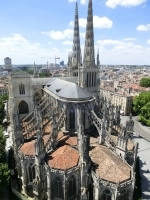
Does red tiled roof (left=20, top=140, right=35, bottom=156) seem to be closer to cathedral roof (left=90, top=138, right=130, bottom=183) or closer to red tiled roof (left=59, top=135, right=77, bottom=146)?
red tiled roof (left=59, top=135, right=77, bottom=146)

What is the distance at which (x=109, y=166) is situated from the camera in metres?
31.3

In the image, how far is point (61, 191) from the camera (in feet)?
108

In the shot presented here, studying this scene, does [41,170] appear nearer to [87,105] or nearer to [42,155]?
A: [42,155]

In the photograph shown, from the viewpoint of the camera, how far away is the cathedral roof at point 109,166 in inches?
1172

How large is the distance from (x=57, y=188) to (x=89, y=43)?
148 feet

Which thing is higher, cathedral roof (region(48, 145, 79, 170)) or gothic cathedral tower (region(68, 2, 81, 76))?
gothic cathedral tower (region(68, 2, 81, 76))

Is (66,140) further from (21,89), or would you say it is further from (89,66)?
(89,66)

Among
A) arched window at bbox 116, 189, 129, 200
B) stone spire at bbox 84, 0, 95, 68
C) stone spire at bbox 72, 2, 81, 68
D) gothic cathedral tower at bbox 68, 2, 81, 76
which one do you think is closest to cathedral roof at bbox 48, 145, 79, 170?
arched window at bbox 116, 189, 129, 200

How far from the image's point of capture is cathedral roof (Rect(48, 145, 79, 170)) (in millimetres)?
31967

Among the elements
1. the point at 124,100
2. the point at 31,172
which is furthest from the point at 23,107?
the point at 124,100

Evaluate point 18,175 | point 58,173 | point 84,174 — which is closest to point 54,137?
point 58,173

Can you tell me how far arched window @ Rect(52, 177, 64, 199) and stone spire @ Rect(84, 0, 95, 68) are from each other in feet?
132

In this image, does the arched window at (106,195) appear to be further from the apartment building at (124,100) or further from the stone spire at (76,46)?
the apartment building at (124,100)

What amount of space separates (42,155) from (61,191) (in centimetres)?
763
